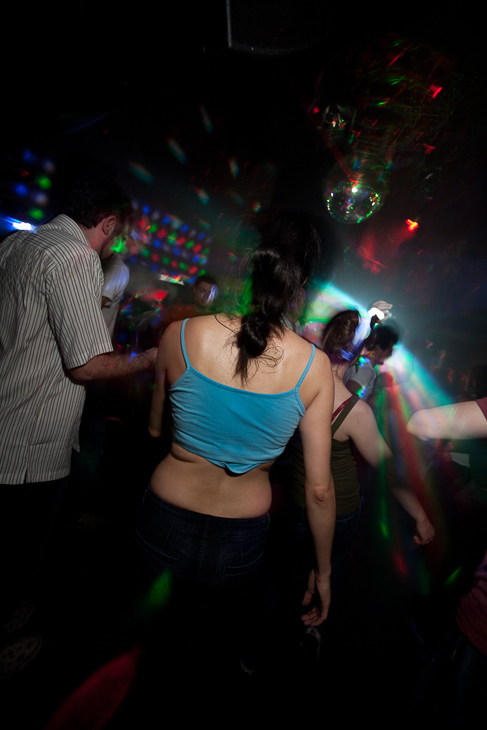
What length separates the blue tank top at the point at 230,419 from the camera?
3.08ft

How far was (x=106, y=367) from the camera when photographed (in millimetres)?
1325

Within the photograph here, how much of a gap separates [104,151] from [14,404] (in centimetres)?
344

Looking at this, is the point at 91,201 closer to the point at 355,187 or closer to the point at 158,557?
the point at 158,557

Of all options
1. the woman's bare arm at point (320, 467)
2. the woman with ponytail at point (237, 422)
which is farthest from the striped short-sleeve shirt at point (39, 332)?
the woman's bare arm at point (320, 467)

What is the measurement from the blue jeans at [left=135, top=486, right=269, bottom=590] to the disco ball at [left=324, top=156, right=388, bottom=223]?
362 cm

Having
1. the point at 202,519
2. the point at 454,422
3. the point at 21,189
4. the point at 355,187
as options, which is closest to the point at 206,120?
the point at 355,187

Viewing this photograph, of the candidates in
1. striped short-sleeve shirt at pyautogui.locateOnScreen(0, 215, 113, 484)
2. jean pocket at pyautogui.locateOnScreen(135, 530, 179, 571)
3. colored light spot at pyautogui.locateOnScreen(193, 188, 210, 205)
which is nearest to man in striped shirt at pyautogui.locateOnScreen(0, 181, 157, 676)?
striped short-sleeve shirt at pyautogui.locateOnScreen(0, 215, 113, 484)

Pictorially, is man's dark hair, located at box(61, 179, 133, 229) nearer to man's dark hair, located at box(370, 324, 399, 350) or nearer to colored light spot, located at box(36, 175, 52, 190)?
colored light spot, located at box(36, 175, 52, 190)

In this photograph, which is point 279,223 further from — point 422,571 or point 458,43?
point 422,571

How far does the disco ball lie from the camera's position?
3.24 meters

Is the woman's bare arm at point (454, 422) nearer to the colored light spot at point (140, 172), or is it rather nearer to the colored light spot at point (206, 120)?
the colored light spot at point (206, 120)

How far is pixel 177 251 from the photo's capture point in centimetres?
637

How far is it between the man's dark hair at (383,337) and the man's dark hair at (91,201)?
339 cm

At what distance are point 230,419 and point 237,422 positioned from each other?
0.08 ft
